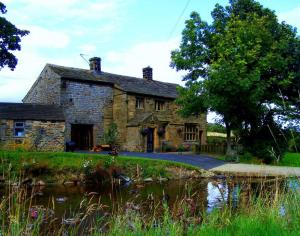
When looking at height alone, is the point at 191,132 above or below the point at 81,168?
above

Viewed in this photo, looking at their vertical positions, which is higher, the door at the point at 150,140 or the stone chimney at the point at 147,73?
the stone chimney at the point at 147,73

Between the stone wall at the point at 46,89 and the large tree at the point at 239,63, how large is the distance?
1086cm

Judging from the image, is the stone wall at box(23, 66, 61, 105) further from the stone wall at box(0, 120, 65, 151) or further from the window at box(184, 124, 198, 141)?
the window at box(184, 124, 198, 141)

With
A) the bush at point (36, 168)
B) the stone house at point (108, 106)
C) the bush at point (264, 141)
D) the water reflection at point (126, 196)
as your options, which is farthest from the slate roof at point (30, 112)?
the bush at point (264, 141)

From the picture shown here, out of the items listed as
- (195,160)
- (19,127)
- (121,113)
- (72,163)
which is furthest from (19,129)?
(195,160)

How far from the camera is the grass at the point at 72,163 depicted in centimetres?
1941

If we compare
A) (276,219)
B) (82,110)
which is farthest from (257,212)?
(82,110)

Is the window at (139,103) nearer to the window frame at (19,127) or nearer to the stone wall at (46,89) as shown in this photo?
the stone wall at (46,89)

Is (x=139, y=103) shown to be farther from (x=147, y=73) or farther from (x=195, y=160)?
(x=195, y=160)

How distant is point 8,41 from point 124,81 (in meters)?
15.9

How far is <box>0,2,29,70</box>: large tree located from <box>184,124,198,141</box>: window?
833 inches

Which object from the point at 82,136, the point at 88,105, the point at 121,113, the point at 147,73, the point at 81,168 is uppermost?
the point at 147,73

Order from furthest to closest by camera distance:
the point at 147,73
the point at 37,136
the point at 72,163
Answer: the point at 147,73
the point at 37,136
the point at 72,163

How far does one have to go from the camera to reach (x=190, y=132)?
42844 millimetres
